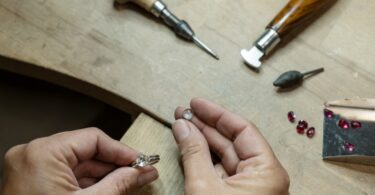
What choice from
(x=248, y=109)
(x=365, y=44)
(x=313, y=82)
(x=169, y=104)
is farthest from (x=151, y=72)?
(x=365, y=44)

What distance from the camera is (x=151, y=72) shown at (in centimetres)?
72

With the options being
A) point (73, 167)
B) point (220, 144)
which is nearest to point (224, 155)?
point (220, 144)

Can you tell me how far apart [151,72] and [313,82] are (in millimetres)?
292

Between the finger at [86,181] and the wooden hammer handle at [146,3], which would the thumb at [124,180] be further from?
the wooden hammer handle at [146,3]

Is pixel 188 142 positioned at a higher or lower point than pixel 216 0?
lower

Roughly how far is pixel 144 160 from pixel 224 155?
125 millimetres

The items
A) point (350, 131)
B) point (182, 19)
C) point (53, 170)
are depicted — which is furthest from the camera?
point (182, 19)

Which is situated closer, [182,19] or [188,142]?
[188,142]

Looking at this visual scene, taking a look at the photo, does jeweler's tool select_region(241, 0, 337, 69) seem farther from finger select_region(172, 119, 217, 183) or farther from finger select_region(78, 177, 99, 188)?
finger select_region(78, 177, 99, 188)

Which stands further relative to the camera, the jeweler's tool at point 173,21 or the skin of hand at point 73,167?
the jeweler's tool at point 173,21

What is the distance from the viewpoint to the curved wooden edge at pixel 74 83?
0.70 meters

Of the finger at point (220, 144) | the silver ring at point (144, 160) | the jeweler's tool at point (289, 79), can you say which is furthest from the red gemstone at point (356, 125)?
the silver ring at point (144, 160)

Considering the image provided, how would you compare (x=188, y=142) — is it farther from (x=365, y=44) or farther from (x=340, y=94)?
(x=365, y=44)

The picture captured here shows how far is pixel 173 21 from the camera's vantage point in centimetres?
75
